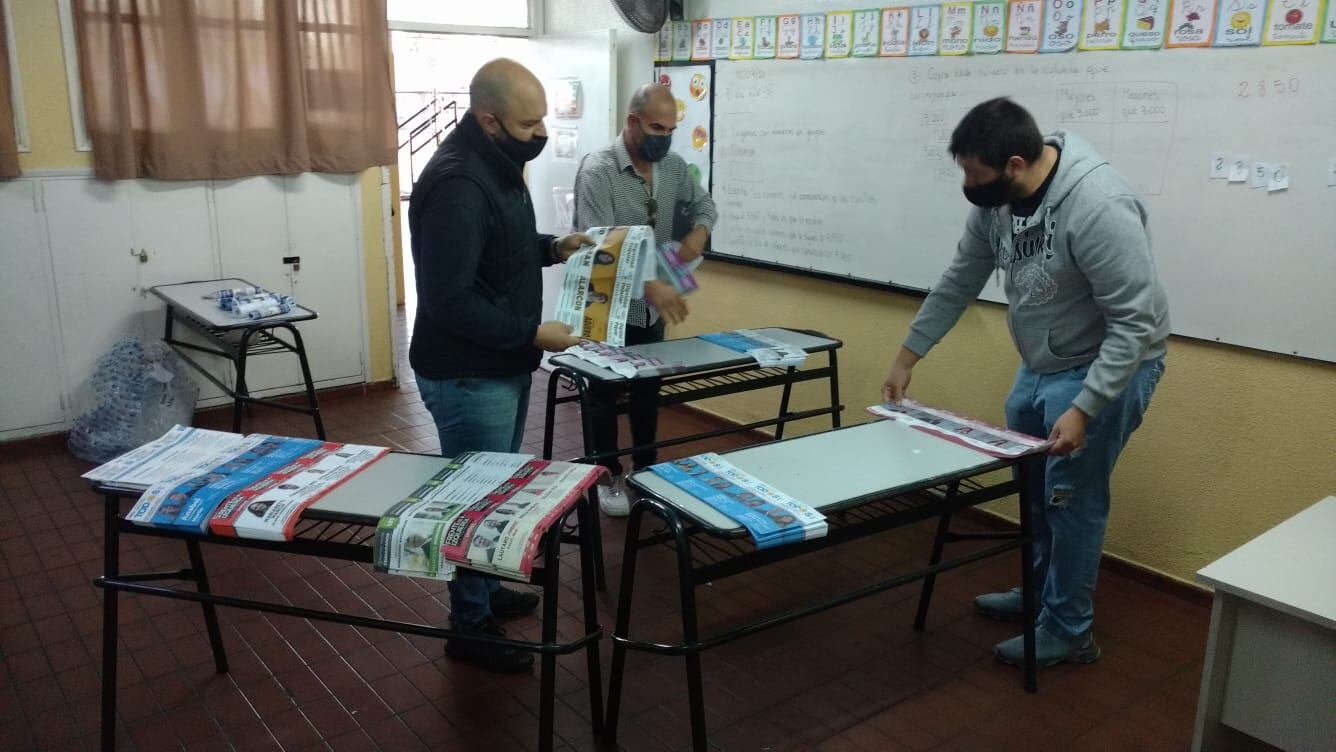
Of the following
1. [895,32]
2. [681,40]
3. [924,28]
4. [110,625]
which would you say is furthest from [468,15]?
[110,625]

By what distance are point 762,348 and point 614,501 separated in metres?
0.86

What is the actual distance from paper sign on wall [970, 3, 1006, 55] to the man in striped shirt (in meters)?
1.08

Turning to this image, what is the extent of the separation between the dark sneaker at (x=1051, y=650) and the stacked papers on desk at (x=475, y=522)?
1379 mm

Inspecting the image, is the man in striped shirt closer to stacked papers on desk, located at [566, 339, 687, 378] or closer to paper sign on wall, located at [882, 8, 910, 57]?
stacked papers on desk, located at [566, 339, 687, 378]

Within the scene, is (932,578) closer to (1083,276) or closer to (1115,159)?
(1083,276)

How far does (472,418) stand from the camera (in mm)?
2457

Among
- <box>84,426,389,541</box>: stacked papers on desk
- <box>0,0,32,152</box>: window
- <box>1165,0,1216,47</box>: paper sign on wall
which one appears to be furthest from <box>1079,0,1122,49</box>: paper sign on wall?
<box>0,0,32,152</box>: window

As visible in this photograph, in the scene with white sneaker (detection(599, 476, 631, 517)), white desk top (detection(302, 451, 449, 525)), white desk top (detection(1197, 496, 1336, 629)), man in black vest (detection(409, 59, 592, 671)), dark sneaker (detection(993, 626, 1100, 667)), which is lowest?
dark sneaker (detection(993, 626, 1100, 667))

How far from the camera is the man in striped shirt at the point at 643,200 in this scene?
331cm

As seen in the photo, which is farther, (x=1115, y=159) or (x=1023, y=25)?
(x=1023, y=25)

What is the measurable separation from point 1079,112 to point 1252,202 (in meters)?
0.61

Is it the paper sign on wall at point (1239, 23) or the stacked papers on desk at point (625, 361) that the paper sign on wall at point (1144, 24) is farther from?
the stacked papers on desk at point (625, 361)

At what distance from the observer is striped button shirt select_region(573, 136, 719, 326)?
339cm

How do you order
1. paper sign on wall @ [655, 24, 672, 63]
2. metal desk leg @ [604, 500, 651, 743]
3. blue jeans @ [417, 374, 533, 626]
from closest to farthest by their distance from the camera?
metal desk leg @ [604, 500, 651, 743] → blue jeans @ [417, 374, 533, 626] → paper sign on wall @ [655, 24, 672, 63]
